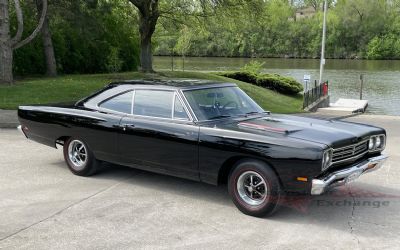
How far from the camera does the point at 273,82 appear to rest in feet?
96.8

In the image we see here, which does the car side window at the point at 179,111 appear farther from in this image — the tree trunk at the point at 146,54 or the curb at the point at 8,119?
the tree trunk at the point at 146,54

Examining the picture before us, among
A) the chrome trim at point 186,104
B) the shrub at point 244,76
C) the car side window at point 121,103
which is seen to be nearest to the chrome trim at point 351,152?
the chrome trim at point 186,104

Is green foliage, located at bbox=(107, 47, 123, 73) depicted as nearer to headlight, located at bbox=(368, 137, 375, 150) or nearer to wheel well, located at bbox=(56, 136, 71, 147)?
wheel well, located at bbox=(56, 136, 71, 147)

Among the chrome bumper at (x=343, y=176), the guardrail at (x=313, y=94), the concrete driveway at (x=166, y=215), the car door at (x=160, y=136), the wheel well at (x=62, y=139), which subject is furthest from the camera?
the guardrail at (x=313, y=94)

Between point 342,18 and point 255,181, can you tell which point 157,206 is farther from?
point 342,18

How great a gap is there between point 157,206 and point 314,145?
1989 millimetres

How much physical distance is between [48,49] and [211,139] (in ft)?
58.9

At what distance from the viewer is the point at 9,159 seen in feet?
26.5

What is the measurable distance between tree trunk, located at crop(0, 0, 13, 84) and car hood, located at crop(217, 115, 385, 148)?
13372mm

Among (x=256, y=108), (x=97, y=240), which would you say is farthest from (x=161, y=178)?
(x=97, y=240)

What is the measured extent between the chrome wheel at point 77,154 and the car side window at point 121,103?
70 cm

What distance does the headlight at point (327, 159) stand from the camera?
5.07 m

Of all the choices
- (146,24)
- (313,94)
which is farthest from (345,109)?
(146,24)

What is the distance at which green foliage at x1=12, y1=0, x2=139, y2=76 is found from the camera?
21.4m
